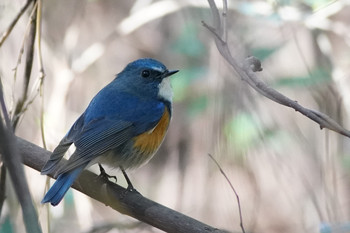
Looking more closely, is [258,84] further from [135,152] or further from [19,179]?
[135,152]

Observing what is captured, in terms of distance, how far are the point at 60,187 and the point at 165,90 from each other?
1.22 m

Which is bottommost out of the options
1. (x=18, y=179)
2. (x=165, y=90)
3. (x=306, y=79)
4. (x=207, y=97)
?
(x=18, y=179)

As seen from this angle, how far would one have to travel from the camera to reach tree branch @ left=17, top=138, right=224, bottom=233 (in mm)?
2480

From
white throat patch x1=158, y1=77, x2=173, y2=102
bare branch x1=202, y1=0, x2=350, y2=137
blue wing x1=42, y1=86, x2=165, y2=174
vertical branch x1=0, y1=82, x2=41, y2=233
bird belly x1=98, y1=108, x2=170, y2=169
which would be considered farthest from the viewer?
white throat patch x1=158, y1=77, x2=173, y2=102

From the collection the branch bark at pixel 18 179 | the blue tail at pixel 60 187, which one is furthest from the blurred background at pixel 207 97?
the branch bark at pixel 18 179

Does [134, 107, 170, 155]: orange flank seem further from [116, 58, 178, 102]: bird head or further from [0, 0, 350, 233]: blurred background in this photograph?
[0, 0, 350, 233]: blurred background

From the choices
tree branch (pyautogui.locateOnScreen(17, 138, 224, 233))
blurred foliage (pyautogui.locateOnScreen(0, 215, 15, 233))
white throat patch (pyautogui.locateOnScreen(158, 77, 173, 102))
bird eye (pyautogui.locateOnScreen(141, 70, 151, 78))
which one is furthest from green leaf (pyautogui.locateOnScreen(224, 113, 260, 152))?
blurred foliage (pyautogui.locateOnScreen(0, 215, 15, 233))

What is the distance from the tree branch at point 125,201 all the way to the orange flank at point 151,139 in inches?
12.6

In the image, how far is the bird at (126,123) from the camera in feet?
10.5

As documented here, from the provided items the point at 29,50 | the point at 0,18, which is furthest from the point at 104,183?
the point at 0,18

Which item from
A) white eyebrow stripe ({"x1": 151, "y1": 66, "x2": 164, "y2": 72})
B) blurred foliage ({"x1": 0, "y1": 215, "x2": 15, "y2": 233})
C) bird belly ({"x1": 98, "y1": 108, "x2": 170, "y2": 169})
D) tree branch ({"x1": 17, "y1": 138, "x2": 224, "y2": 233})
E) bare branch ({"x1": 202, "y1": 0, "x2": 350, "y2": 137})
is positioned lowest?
blurred foliage ({"x1": 0, "y1": 215, "x2": 15, "y2": 233})

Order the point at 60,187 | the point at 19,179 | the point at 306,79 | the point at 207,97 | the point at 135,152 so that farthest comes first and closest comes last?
the point at 207,97 → the point at 306,79 → the point at 135,152 → the point at 60,187 → the point at 19,179

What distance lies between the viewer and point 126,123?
137 inches

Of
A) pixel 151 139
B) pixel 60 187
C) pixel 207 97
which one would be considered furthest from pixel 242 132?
pixel 60 187
